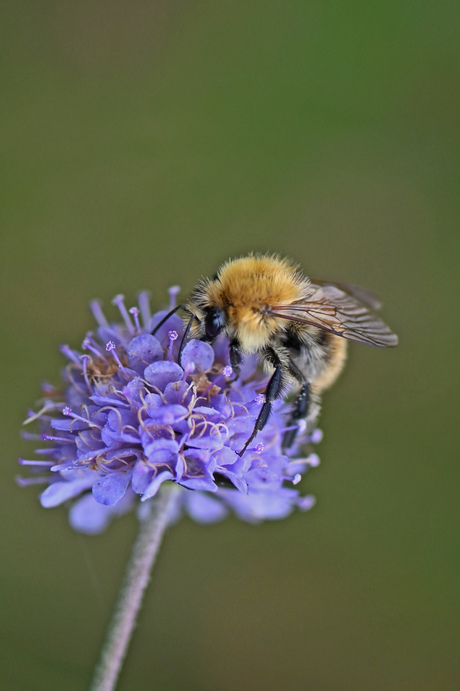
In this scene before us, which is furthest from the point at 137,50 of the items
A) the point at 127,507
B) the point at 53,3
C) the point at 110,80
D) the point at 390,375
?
the point at 127,507

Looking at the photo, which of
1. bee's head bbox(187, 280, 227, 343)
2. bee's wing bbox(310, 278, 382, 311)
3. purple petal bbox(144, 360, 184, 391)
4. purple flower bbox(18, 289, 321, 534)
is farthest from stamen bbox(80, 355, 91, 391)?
bee's wing bbox(310, 278, 382, 311)

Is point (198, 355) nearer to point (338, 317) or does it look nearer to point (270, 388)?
point (270, 388)

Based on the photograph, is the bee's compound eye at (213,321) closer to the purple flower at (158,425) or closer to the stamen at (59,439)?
the purple flower at (158,425)

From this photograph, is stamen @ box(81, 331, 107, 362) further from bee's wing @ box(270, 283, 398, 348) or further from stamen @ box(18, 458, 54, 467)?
bee's wing @ box(270, 283, 398, 348)

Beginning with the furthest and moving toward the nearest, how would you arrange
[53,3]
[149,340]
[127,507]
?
[53,3] < [127,507] < [149,340]

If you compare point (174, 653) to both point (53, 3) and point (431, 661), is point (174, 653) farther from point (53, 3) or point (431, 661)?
point (53, 3)

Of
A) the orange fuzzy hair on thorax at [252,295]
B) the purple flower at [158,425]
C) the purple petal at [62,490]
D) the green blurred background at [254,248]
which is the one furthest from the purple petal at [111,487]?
the green blurred background at [254,248]
